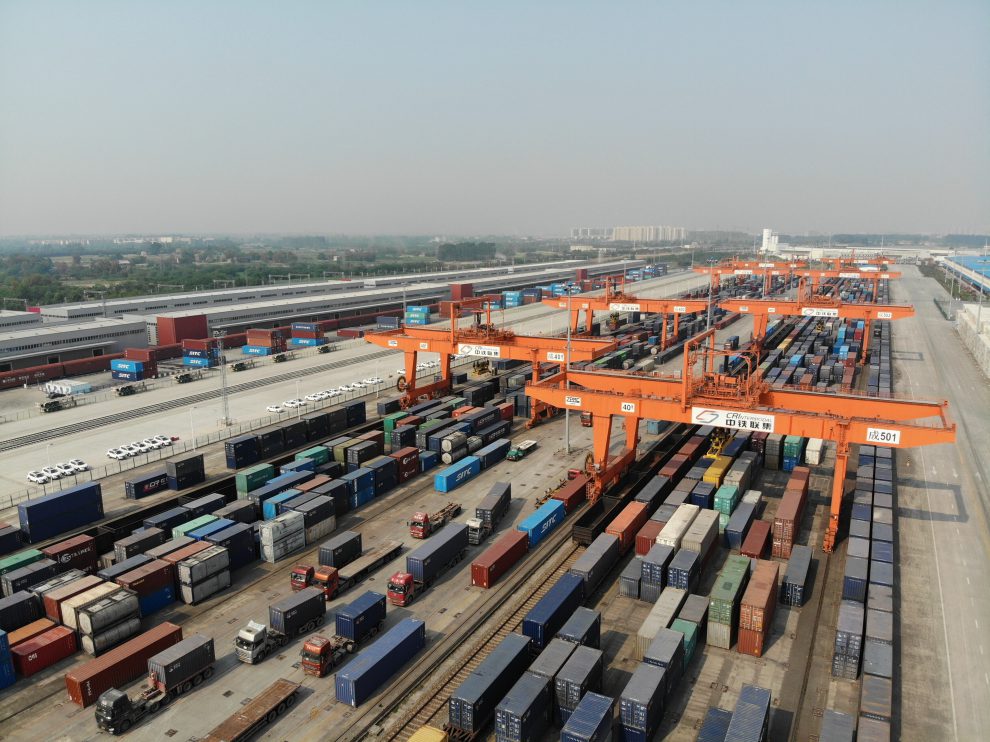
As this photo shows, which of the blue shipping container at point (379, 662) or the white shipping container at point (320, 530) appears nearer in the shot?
the blue shipping container at point (379, 662)

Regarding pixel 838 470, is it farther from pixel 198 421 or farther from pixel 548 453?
pixel 198 421

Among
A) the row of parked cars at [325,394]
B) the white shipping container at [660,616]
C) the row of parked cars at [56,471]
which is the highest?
the row of parked cars at [325,394]

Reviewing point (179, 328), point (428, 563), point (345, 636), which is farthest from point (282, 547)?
point (179, 328)

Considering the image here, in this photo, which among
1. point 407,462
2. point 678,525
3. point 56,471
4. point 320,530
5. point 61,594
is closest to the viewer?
point 61,594

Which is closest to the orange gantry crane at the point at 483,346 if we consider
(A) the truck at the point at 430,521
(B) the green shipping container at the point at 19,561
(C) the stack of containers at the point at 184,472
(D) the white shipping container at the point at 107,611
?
(A) the truck at the point at 430,521

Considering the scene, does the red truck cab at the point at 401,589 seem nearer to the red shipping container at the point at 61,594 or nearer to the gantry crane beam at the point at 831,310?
the red shipping container at the point at 61,594

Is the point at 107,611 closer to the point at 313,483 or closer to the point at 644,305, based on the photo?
the point at 313,483
